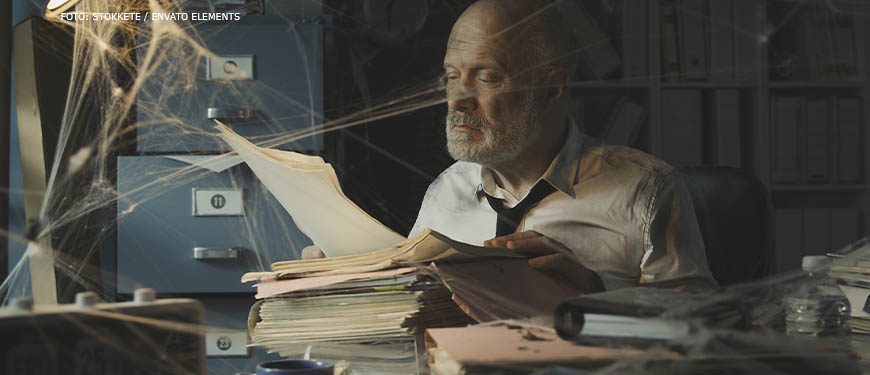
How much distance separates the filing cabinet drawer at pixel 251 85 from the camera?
1880 mm

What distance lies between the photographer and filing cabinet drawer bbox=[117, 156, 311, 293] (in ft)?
6.16

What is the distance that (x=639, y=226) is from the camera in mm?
1362

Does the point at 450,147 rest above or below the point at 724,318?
above

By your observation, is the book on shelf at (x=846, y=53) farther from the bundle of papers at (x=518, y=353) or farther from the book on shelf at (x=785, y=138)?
the bundle of papers at (x=518, y=353)

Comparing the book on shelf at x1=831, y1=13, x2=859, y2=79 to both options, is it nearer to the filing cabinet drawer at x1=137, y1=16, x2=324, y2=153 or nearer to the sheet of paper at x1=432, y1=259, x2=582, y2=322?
the filing cabinet drawer at x1=137, y1=16, x2=324, y2=153

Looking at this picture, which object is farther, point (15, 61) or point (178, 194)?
point (178, 194)

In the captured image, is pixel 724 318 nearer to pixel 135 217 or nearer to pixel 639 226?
pixel 639 226

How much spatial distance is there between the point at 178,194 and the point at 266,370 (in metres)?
1.39

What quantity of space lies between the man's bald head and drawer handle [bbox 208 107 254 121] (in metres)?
0.68

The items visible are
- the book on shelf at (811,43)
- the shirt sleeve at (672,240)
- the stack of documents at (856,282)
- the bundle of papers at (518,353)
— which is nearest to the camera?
the bundle of papers at (518,353)

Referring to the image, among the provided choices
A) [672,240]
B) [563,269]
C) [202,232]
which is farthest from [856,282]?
[202,232]

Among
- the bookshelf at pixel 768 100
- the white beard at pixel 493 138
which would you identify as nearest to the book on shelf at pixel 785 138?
the bookshelf at pixel 768 100

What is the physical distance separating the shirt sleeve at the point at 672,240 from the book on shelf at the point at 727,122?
106 centimetres

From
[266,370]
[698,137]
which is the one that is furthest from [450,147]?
[698,137]
